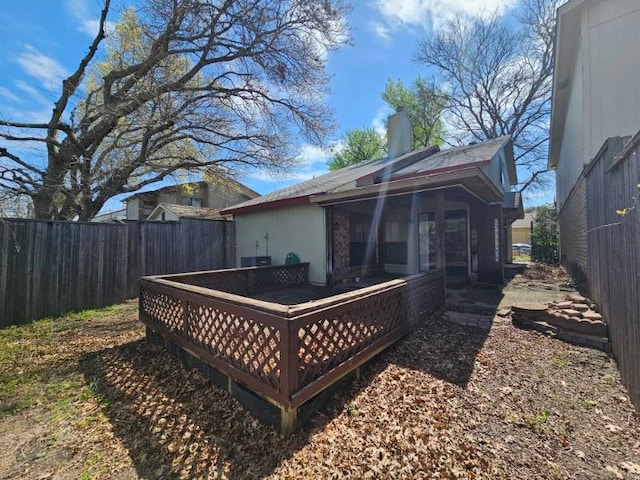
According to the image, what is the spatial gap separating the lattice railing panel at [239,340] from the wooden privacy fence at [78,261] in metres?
4.12

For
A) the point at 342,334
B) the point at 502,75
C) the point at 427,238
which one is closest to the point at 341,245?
the point at 427,238

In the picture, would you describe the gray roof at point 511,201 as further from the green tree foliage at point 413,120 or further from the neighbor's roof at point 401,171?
the green tree foliage at point 413,120

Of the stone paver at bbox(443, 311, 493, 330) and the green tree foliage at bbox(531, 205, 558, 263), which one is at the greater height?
the green tree foliage at bbox(531, 205, 558, 263)

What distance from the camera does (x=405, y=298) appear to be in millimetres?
4301

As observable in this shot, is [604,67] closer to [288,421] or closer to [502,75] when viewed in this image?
[288,421]

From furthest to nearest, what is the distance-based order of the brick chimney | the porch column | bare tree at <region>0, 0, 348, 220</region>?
the brick chimney → bare tree at <region>0, 0, 348, 220</region> → the porch column

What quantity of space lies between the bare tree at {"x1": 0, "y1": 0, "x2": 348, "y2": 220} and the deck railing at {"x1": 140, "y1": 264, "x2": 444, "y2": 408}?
5.56 meters

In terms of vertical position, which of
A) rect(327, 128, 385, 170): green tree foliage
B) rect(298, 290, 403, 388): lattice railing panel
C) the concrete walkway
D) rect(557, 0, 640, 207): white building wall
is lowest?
the concrete walkway

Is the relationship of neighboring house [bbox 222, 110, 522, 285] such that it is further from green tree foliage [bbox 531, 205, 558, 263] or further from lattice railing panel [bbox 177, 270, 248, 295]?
green tree foliage [bbox 531, 205, 558, 263]

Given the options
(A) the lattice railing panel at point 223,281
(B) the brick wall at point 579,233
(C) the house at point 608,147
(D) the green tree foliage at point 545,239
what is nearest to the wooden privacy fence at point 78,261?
(A) the lattice railing panel at point 223,281

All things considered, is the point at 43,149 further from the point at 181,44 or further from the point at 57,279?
the point at 181,44

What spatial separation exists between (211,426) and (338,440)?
118cm

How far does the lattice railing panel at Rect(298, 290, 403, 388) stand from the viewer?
8.55 feet

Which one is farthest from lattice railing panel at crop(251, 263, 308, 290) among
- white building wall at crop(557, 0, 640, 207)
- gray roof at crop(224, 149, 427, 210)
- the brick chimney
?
white building wall at crop(557, 0, 640, 207)
